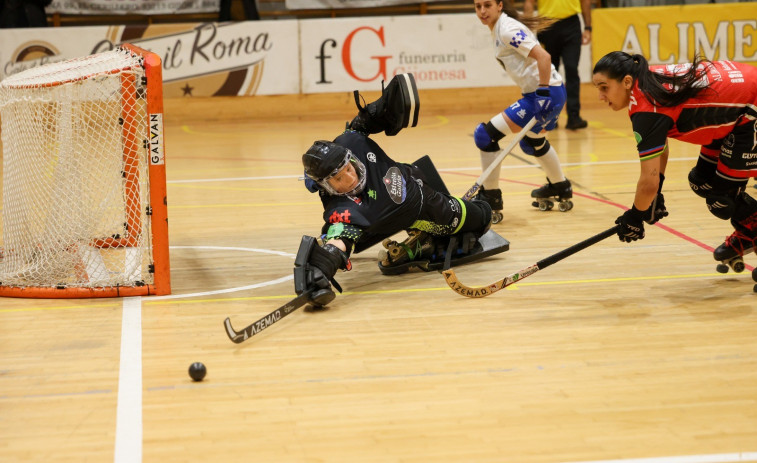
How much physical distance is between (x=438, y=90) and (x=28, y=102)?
8.18 meters

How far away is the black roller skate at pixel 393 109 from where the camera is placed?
534 cm

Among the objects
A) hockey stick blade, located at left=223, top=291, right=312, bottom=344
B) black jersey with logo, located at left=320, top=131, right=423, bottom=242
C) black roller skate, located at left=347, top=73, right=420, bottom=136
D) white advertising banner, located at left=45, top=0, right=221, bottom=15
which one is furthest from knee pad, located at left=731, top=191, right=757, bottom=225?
white advertising banner, located at left=45, top=0, right=221, bottom=15

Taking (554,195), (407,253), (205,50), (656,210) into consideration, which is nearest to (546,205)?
(554,195)

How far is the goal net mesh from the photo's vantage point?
16.7 feet

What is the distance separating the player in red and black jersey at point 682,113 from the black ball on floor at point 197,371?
2233 millimetres

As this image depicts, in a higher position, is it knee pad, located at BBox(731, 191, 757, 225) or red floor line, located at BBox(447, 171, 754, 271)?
knee pad, located at BBox(731, 191, 757, 225)

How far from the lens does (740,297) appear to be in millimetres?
4719

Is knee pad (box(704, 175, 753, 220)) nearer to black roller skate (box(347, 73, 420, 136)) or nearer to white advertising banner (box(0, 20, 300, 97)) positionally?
black roller skate (box(347, 73, 420, 136))

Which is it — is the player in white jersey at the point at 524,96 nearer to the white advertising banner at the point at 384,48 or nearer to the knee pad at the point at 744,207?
the knee pad at the point at 744,207

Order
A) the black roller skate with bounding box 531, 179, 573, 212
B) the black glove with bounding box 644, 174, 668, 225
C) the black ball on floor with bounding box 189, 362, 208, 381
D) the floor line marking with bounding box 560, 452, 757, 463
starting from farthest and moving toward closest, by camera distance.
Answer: the black roller skate with bounding box 531, 179, 573, 212 → the black glove with bounding box 644, 174, 668, 225 → the black ball on floor with bounding box 189, 362, 208, 381 → the floor line marking with bounding box 560, 452, 757, 463

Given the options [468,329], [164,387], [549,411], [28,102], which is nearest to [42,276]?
[28,102]

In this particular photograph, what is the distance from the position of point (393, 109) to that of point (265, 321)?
1.73 m

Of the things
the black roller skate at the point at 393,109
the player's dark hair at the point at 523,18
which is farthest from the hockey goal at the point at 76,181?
the player's dark hair at the point at 523,18

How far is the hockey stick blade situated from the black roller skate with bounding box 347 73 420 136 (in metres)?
1.34
